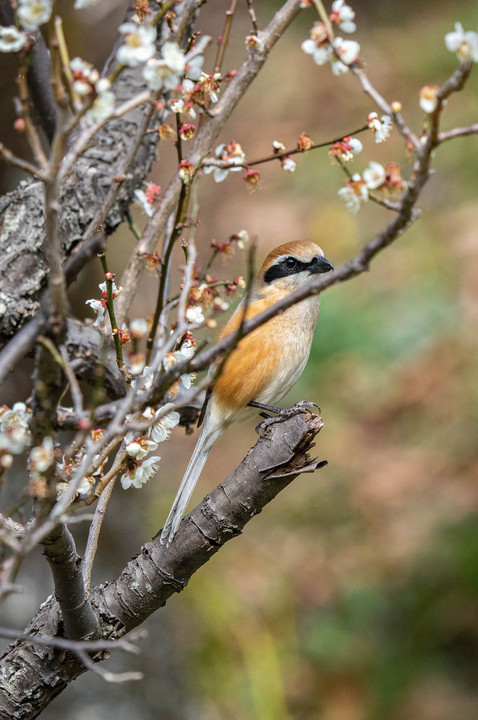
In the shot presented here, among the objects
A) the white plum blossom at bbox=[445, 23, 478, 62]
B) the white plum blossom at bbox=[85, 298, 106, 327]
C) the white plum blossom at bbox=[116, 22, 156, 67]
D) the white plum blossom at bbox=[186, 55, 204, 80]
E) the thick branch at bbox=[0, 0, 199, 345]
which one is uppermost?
the thick branch at bbox=[0, 0, 199, 345]

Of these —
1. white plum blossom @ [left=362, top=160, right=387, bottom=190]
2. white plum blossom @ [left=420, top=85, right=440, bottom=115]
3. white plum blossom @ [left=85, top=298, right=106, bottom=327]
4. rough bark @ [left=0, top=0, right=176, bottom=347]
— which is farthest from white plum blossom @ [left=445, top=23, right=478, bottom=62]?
rough bark @ [left=0, top=0, right=176, bottom=347]

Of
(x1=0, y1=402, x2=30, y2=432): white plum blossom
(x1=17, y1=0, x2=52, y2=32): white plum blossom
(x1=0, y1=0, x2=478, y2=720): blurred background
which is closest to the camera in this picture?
(x1=17, y1=0, x2=52, y2=32): white plum blossom

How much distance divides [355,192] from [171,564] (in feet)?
3.24

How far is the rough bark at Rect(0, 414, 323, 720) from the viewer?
5.92 feet

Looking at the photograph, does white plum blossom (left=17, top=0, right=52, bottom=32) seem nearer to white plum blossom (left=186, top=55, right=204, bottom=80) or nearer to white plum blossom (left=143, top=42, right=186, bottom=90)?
white plum blossom (left=143, top=42, right=186, bottom=90)

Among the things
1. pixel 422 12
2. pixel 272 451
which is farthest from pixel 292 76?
pixel 272 451

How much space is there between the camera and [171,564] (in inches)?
73.5

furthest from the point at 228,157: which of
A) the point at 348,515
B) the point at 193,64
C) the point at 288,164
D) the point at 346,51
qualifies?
the point at 348,515

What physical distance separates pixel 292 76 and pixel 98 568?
712cm

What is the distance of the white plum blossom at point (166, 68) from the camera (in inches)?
46.6

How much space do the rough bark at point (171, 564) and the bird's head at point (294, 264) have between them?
1.02 m

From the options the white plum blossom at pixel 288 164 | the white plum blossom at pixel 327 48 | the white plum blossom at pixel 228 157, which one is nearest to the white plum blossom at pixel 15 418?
the white plum blossom at pixel 327 48

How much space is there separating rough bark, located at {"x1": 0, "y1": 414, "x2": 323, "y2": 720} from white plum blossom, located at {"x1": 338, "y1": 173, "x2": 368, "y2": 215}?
2.00 feet

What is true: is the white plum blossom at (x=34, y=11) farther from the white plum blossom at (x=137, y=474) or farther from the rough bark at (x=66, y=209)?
the rough bark at (x=66, y=209)
